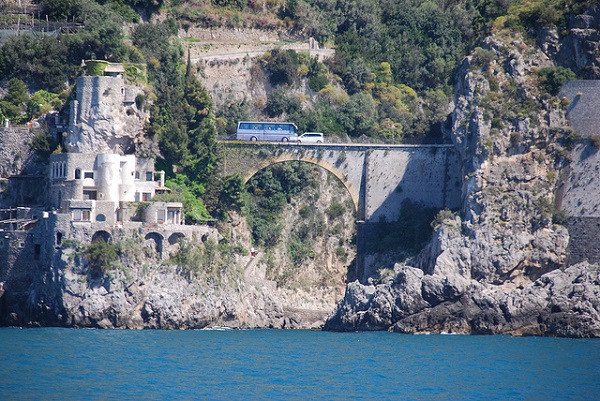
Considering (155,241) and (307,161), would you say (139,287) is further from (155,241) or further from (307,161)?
(307,161)

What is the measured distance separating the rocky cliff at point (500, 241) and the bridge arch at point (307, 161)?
29.2ft

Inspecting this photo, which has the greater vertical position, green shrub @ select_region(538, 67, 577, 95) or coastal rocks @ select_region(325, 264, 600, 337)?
green shrub @ select_region(538, 67, 577, 95)

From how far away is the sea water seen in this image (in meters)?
59.1

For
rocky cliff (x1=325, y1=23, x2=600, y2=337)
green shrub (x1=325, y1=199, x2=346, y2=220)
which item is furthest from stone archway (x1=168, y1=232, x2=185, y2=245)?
green shrub (x1=325, y1=199, x2=346, y2=220)

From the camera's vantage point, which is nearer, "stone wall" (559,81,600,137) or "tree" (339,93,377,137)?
"stone wall" (559,81,600,137)

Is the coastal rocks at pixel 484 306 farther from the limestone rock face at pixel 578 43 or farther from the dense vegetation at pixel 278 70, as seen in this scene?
the limestone rock face at pixel 578 43

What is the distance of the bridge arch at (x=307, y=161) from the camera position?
95500mm

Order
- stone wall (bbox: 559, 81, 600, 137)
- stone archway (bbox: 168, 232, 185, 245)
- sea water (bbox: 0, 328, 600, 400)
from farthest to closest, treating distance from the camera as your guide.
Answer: stone wall (bbox: 559, 81, 600, 137) → stone archway (bbox: 168, 232, 185, 245) → sea water (bbox: 0, 328, 600, 400)

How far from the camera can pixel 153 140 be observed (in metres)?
90.4

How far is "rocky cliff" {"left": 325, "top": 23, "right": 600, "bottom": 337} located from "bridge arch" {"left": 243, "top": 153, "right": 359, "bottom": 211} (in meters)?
8.91

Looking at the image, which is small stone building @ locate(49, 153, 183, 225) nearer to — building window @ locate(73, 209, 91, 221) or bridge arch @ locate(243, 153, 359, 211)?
building window @ locate(73, 209, 91, 221)

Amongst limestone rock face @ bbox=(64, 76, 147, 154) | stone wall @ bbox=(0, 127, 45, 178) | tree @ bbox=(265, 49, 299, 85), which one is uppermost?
tree @ bbox=(265, 49, 299, 85)

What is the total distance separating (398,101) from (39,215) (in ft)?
113

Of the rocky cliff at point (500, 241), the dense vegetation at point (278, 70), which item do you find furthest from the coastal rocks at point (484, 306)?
the dense vegetation at point (278, 70)
